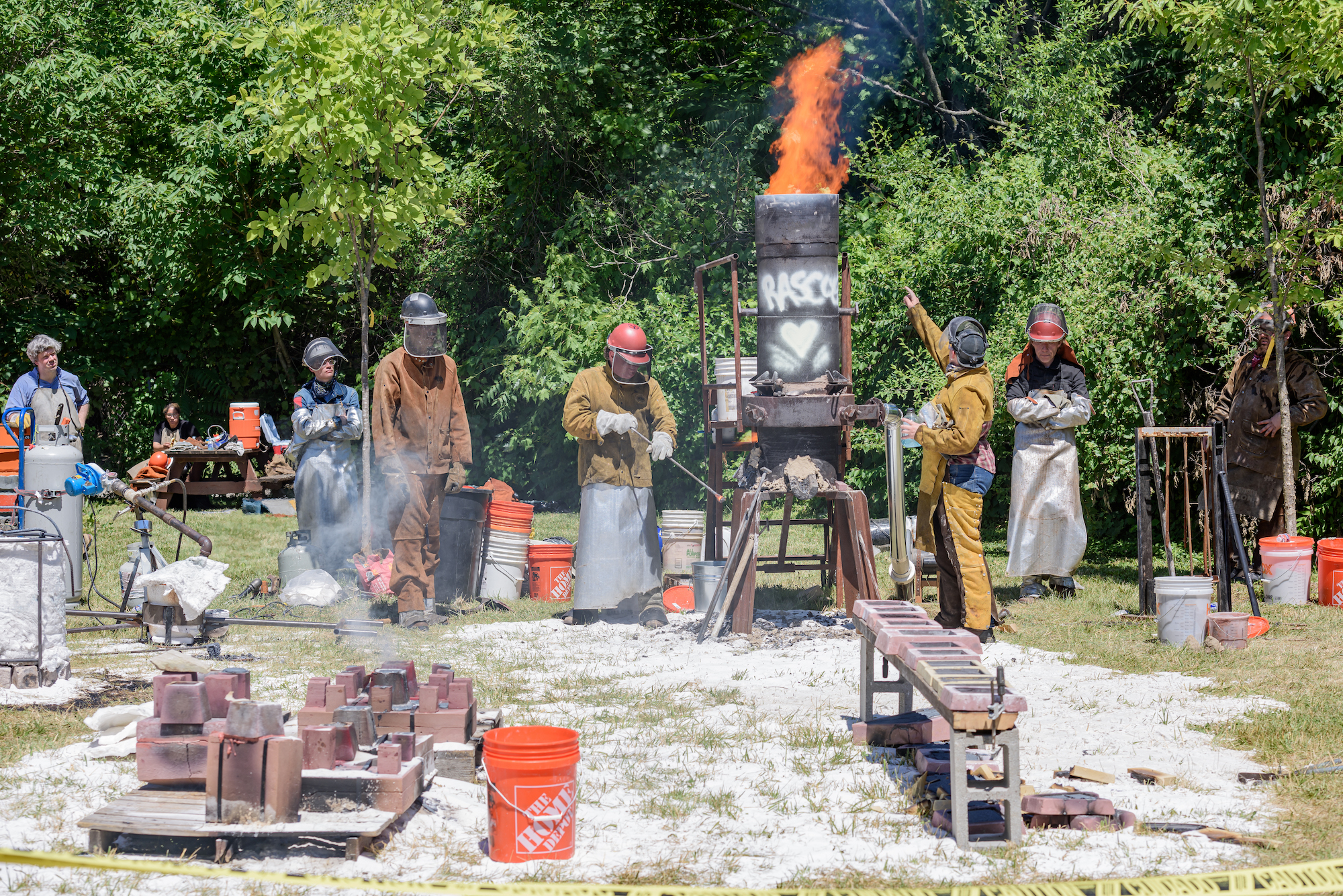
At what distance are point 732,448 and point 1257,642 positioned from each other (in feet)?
12.2

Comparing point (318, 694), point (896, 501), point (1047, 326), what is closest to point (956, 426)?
point (896, 501)

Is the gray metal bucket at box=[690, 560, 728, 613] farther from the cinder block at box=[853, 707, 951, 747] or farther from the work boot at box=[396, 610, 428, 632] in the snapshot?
the cinder block at box=[853, 707, 951, 747]

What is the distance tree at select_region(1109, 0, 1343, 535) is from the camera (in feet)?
28.3

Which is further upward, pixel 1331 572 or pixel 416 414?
pixel 416 414

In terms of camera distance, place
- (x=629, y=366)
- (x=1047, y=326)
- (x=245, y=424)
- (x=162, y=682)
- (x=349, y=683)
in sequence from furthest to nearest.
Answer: (x=245, y=424)
(x=1047, y=326)
(x=629, y=366)
(x=349, y=683)
(x=162, y=682)

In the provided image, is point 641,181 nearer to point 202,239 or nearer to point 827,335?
point 202,239

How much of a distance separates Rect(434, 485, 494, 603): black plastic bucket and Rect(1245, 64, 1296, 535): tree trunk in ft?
19.9

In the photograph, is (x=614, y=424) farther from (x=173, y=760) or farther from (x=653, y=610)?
→ (x=173, y=760)

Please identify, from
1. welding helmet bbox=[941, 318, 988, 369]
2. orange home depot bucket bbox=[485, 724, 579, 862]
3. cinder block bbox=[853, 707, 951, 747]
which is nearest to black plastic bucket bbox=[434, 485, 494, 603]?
welding helmet bbox=[941, 318, 988, 369]

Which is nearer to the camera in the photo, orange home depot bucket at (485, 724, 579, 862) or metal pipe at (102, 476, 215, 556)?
orange home depot bucket at (485, 724, 579, 862)

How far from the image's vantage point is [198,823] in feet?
13.1

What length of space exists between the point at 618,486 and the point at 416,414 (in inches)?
59.2

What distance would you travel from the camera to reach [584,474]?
8.78 m

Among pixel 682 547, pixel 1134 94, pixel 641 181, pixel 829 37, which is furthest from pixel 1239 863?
pixel 1134 94
